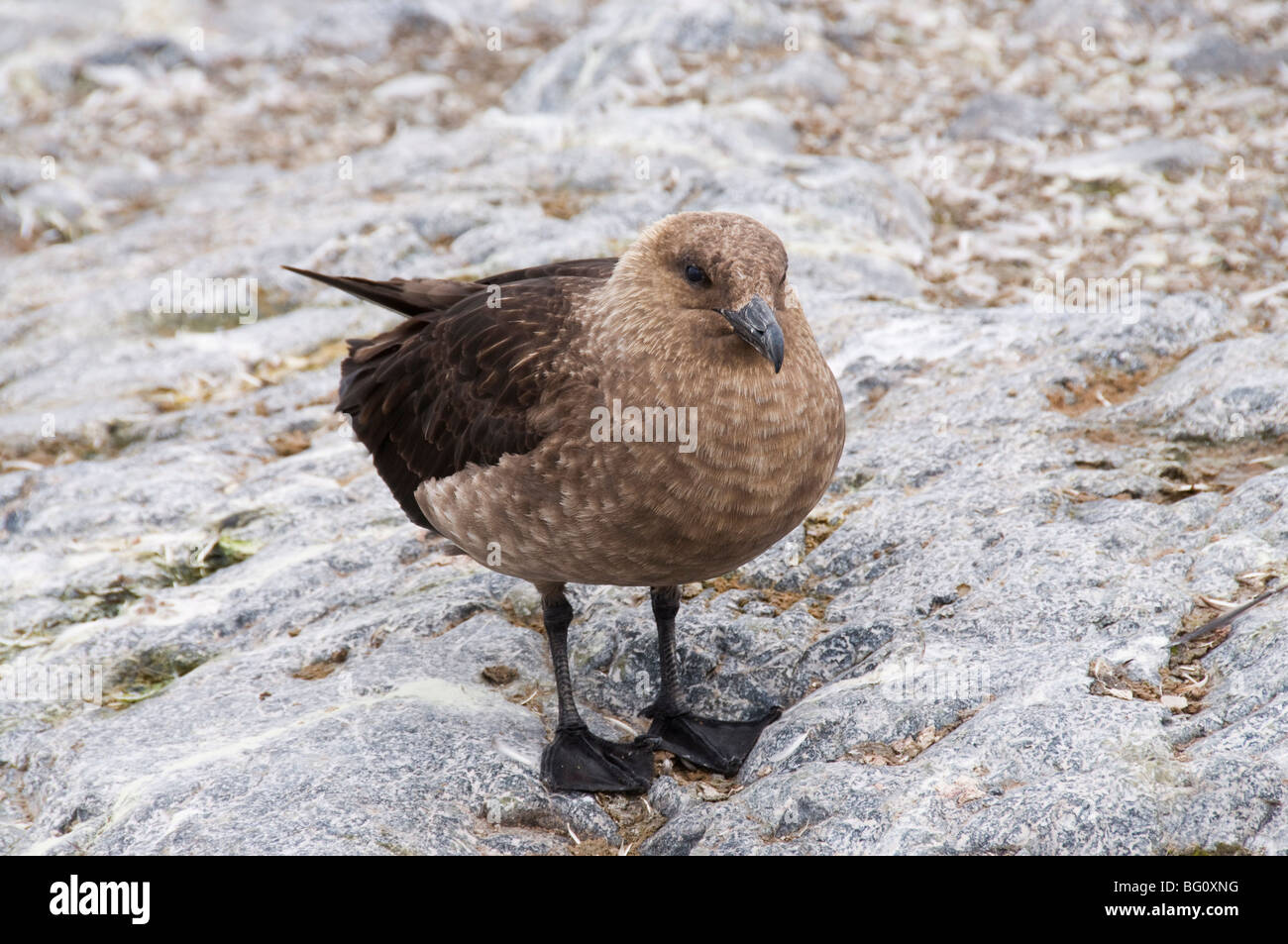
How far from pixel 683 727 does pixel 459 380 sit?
1.73 metres

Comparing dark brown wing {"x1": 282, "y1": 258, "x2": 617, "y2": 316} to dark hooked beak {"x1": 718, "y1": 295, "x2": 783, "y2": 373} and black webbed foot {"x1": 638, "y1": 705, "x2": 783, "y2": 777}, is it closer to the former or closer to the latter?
dark hooked beak {"x1": 718, "y1": 295, "x2": 783, "y2": 373}

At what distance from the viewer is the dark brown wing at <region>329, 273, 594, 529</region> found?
4.72m

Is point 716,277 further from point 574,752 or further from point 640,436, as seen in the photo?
point 574,752

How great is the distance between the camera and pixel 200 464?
715cm

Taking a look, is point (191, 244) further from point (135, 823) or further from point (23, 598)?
point (135, 823)

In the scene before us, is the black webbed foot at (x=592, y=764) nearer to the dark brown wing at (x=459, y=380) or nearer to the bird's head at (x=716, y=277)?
the dark brown wing at (x=459, y=380)

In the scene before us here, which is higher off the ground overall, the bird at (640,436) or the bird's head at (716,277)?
the bird's head at (716,277)

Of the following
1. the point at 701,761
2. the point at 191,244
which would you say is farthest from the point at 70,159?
the point at 701,761

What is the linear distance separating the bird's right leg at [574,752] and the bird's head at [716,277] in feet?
4.34
